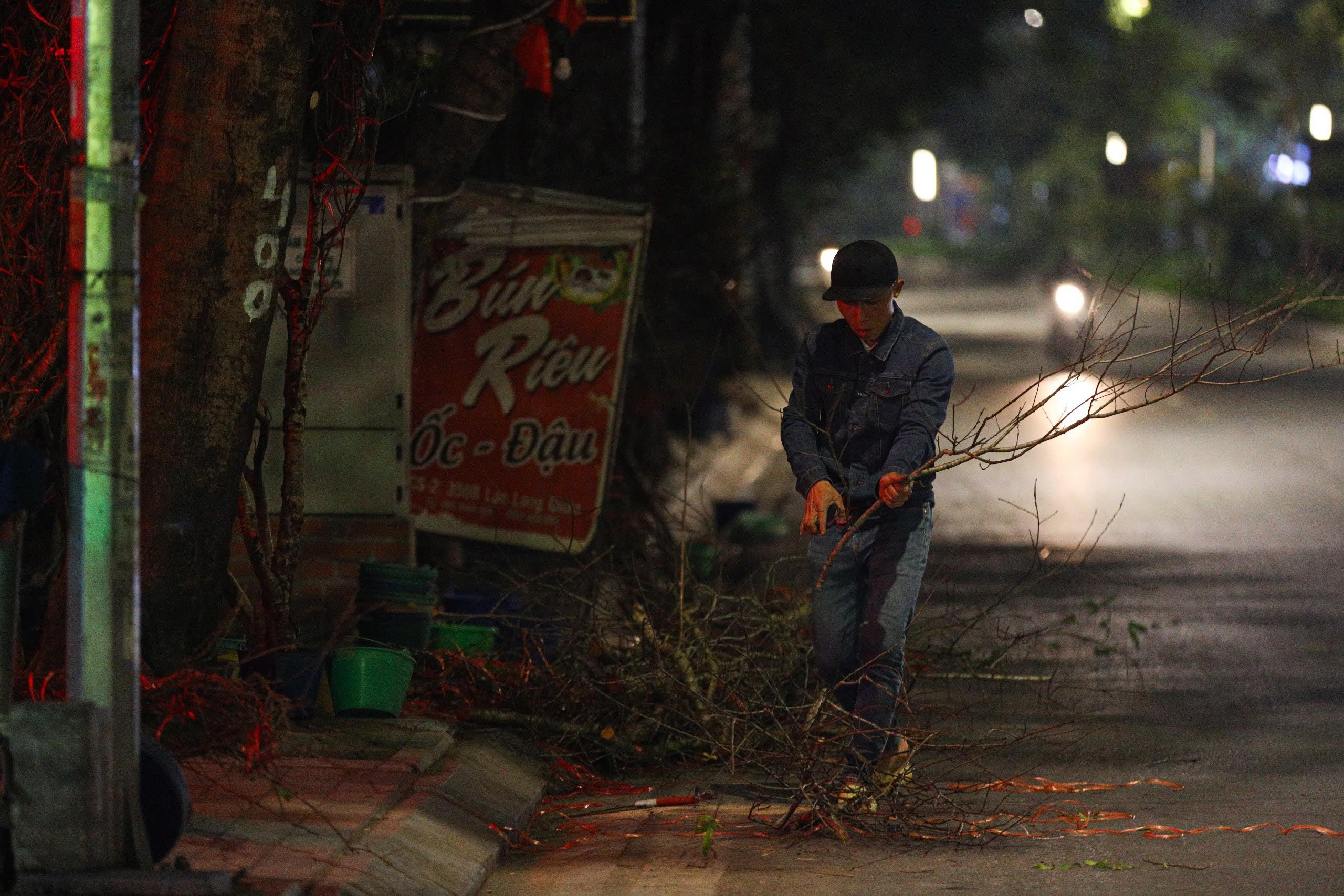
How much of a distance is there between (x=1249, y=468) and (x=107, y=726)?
14864 mm

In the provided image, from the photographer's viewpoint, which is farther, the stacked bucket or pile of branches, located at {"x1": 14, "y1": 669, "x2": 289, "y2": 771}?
the stacked bucket

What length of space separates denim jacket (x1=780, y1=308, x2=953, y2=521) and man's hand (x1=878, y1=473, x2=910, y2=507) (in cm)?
18

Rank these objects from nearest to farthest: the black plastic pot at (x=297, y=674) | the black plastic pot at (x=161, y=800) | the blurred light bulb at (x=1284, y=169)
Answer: the black plastic pot at (x=161, y=800) < the black plastic pot at (x=297, y=674) < the blurred light bulb at (x=1284, y=169)

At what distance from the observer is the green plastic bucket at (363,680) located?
7.07 metres

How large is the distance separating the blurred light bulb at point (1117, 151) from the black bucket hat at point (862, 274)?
67.3 metres

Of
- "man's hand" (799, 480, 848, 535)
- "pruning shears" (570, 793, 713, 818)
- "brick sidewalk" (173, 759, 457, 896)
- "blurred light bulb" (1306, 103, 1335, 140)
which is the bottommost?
"pruning shears" (570, 793, 713, 818)

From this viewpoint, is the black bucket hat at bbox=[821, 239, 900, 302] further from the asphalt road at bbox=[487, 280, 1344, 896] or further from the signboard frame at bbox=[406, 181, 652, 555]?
the signboard frame at bbox=[406, 181, 652, 555]

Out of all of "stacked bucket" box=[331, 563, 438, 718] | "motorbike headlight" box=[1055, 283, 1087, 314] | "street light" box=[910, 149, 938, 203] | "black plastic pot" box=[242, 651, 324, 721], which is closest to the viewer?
Result: "black plastic pot" box=[242, 651, 324, 721]

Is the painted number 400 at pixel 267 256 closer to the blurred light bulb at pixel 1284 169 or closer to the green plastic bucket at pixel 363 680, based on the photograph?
the green plastic bucket at pixel 363 680

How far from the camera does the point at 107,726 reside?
4535mm

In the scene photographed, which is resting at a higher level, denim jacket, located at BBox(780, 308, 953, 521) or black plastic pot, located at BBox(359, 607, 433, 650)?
denim jacket, located at BBox(780, 308, 953, 521)

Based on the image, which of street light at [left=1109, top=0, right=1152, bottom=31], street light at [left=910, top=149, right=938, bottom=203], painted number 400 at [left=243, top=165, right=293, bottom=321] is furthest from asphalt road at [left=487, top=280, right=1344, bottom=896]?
street light at [left=910, top=149, right=938, bottom=203]

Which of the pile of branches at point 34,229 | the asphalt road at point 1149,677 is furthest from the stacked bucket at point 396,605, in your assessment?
the pile of branches at point 34,229

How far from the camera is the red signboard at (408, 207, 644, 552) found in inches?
384
